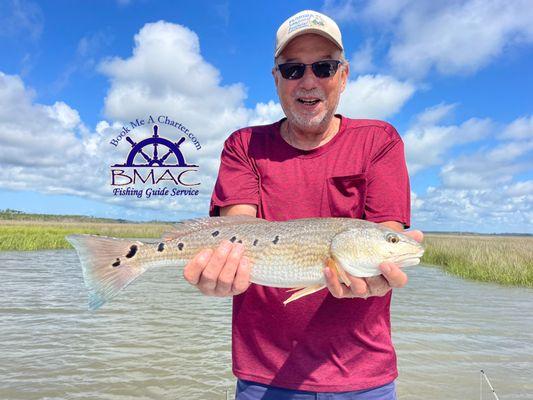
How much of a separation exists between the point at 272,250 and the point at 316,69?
1.33 metres

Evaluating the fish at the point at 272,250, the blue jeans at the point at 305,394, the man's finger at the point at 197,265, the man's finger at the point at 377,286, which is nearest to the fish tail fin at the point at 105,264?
the fish at the point at 272,250

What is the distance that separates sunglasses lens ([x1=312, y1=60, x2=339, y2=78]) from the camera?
3195 millimetres

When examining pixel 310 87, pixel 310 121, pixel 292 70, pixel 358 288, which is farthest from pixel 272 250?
pixel 292 70

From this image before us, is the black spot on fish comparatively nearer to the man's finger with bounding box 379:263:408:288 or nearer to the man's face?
the man's face

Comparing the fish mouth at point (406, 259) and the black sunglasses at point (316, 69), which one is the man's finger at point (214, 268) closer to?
the fish mouth at point (406, 259)

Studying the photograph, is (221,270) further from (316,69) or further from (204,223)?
(316,69)

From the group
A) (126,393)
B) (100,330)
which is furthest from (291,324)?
(100,330)

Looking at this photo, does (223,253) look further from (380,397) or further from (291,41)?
(291,41)

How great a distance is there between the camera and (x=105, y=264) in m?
3.22

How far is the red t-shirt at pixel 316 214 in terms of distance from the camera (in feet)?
9.01

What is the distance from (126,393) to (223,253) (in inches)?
242

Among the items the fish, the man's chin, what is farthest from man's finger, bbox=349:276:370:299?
the man's chin

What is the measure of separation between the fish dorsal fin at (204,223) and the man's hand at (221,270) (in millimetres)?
297

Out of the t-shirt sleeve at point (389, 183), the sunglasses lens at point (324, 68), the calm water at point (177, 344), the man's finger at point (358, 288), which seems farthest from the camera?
the calm water at point (177, 344)
